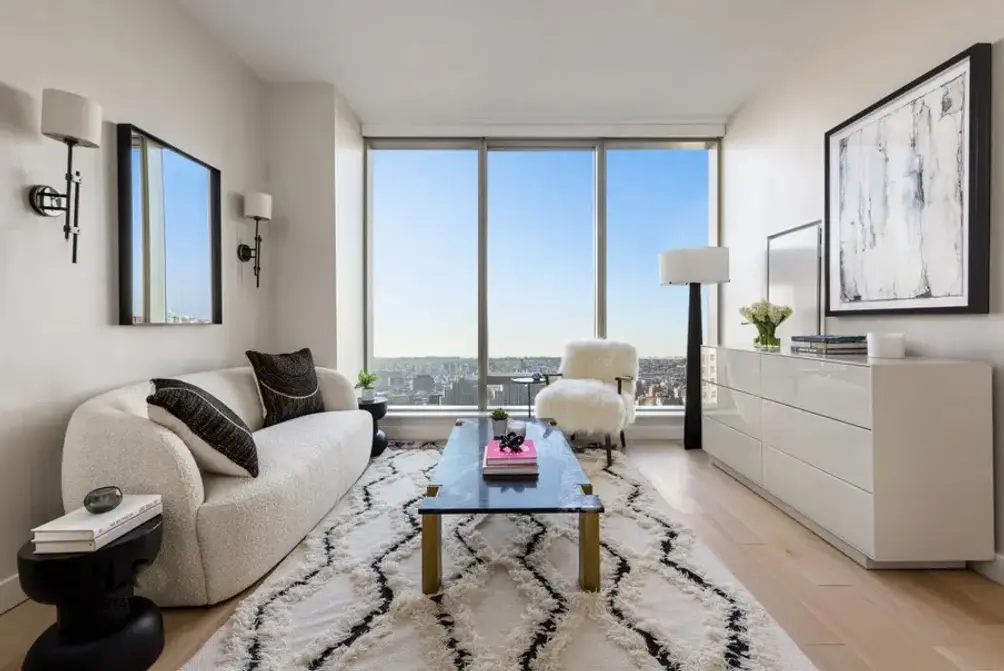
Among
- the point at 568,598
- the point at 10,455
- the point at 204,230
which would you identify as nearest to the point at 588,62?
the point at 204,230

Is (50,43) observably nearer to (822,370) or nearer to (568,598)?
(568,598)

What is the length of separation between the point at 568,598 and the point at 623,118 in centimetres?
388

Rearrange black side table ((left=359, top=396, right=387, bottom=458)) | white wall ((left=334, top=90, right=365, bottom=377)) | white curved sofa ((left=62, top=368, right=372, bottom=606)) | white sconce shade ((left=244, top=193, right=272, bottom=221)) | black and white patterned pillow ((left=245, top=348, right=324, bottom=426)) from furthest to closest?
white wall ((left=334, top=90, right=365, bottom=377))
black side table ((left=359, top=396, right=387, bottom=458))
white sconce shade ((left=244, top=193, right=272, bottom=221))
black and white patterned pillow ((left=245, top=348, right=324, bottom=426))
white curved sofa ((left=62, top=368, right=372, bottom=606))

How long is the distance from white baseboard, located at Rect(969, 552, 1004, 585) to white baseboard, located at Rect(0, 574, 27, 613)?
370 cm

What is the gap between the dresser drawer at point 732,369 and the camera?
2.98 metres

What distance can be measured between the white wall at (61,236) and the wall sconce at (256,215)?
47 centimetres

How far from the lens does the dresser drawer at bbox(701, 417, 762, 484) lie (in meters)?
2.95

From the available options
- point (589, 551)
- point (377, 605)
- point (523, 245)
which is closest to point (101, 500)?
point (377, 605)

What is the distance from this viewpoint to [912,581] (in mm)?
1969

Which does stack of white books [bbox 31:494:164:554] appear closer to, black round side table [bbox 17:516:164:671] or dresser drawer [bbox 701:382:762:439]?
black round side table [bbox 17:516:164:671]

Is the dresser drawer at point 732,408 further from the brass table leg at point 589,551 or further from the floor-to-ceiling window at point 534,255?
the brass table leg at point 589,551

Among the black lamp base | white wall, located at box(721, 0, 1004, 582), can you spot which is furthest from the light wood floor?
the black lamp base

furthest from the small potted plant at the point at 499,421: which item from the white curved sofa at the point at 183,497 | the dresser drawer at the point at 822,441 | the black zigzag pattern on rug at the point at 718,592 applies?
the dresser drawer at the point at 822,441

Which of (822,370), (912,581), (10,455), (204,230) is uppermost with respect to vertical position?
(204,230)
